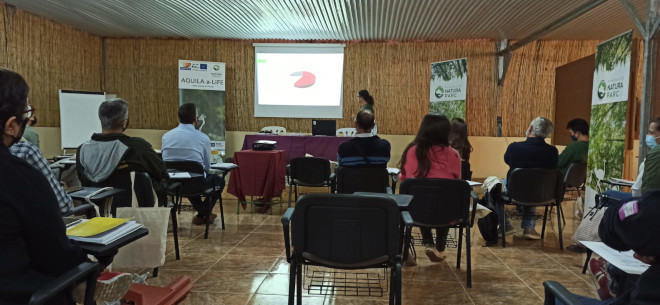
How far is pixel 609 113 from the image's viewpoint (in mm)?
4164

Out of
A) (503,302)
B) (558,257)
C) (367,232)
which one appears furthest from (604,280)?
(558,257)

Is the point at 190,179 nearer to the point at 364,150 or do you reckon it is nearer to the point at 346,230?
the point at 364,150

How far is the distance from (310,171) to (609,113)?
3.27 meters

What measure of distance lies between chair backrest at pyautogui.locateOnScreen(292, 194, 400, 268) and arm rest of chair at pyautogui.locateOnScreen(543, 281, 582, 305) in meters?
0.69

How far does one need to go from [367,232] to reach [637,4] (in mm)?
5807

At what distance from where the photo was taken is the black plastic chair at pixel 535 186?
3803 mm

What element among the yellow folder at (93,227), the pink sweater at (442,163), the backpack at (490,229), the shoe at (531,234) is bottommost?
the shoe at (531,234)

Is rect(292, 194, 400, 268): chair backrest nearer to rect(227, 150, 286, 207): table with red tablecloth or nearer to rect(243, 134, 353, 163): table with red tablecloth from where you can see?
rect(227, 150, 286, 207): table with red tablecloth

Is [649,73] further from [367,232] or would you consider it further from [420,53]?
[420,53]

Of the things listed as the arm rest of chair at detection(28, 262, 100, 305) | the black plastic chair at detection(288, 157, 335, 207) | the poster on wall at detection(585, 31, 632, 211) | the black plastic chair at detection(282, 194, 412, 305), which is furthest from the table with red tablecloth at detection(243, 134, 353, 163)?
the arm rest of chair at detection(28, 262, 100, 305)

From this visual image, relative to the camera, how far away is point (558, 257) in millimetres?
3764

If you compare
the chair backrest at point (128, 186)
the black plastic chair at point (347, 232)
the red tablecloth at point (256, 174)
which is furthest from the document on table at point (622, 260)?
the red tablecloth at point (256, 174)

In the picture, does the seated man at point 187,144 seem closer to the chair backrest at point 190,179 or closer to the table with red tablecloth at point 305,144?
the chair backrest at point 190,179

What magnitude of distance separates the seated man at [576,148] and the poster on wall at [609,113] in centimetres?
39
